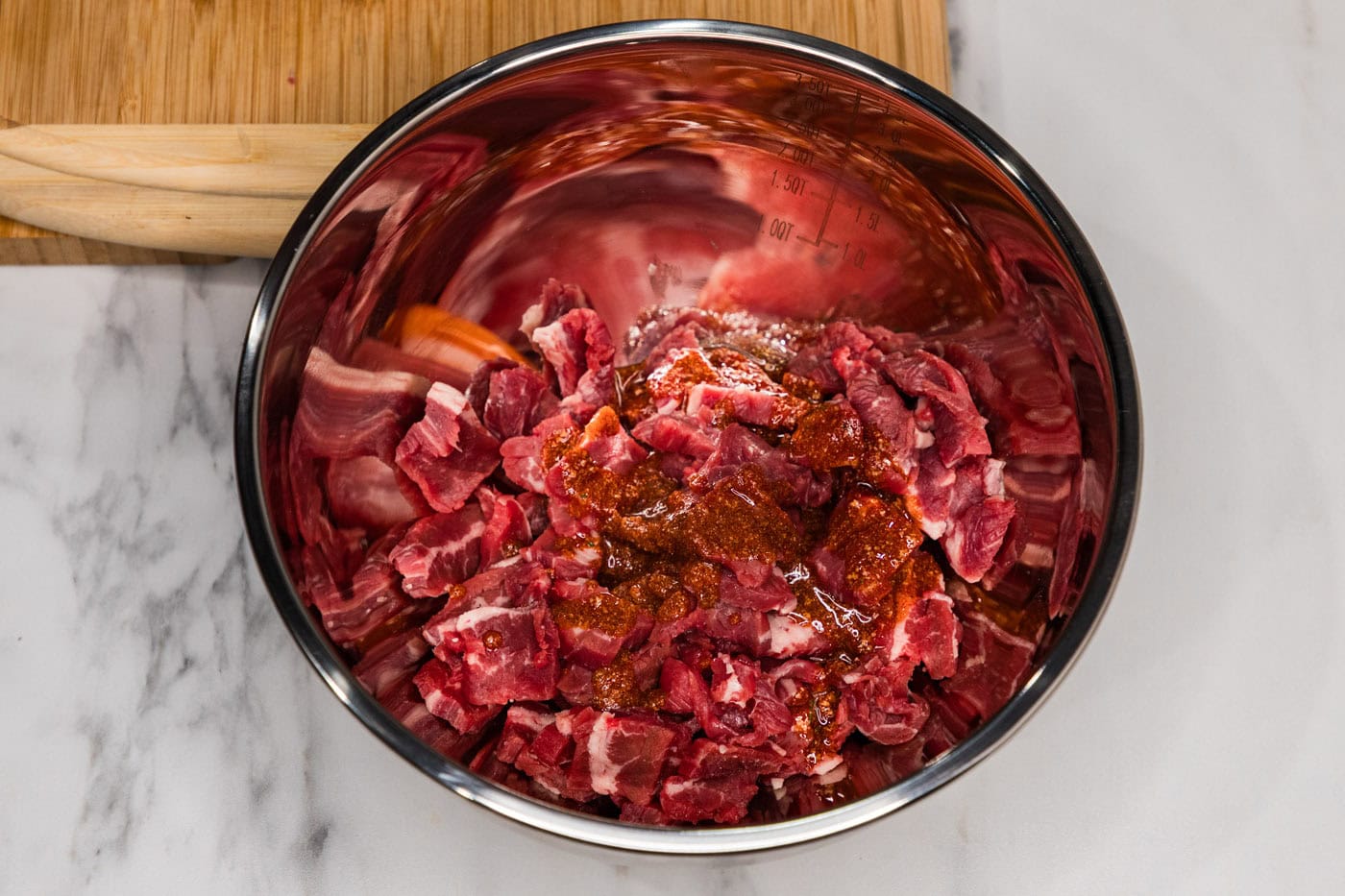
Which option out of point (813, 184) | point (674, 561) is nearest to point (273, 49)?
point (813, 184)

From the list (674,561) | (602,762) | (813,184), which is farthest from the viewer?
(813,184)

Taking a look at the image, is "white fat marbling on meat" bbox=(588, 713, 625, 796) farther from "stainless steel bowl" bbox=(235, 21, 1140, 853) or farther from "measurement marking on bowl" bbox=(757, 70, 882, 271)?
"measurement marking on bowl" bbox=(757, 70, 882, 271)

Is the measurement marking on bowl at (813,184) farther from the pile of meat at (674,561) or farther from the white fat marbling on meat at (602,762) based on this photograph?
the white fat marbling on meat at (602,762)

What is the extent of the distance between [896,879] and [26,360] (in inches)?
79.1

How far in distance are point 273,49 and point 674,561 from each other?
131 cm

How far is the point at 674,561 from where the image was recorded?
6.35ft

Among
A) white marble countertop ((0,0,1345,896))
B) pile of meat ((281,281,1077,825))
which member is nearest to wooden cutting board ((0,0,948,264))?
white marble countertop ((0,0,1345,896))

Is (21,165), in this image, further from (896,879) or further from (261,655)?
(896,879)

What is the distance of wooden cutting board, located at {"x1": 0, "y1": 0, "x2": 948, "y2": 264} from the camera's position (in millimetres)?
2150

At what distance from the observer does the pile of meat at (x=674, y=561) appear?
1789 millimetres

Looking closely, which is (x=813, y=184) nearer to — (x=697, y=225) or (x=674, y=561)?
(x=697, y=225)

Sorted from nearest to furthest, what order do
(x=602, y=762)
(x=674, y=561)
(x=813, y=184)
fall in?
(x=602, y=762), (x=674, y=561), (x=813, y=184)

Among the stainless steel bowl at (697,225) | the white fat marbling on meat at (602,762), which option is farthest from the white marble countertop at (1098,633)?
the stainless steel bowl at (697,225)

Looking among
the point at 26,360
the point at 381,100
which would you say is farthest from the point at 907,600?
the point at 26,360
